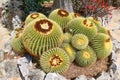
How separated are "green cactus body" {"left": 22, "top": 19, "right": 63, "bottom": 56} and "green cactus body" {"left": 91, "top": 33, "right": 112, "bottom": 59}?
0.71 m

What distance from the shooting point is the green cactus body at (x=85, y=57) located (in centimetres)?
619

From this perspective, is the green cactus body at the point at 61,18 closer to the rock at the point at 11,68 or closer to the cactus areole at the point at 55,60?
the cactus areole at the point at 55,60

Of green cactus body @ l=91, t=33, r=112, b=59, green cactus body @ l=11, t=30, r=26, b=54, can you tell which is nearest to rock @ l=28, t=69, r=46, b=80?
green cactus body @ l=11, t=30, r=26, b=54

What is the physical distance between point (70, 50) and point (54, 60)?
0.47 m

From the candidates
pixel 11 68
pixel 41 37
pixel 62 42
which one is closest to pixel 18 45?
pixel 11 68

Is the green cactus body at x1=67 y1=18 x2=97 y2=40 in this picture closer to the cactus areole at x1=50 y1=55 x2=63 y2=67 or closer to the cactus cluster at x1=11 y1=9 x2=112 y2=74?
the cactus cluster at x1=11 y1=9 x2=112 y2=74

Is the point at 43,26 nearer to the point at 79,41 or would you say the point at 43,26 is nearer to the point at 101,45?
the point at 79,41

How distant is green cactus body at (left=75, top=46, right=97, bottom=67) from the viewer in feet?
20.3

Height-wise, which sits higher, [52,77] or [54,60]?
[54,60]

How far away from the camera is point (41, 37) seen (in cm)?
586

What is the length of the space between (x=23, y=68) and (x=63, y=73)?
711mm

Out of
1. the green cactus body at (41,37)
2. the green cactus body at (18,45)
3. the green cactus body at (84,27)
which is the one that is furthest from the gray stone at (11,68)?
the green cactus body at (84,27)

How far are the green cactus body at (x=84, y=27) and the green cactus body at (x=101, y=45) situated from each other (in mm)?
106

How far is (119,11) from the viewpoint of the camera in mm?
10320
